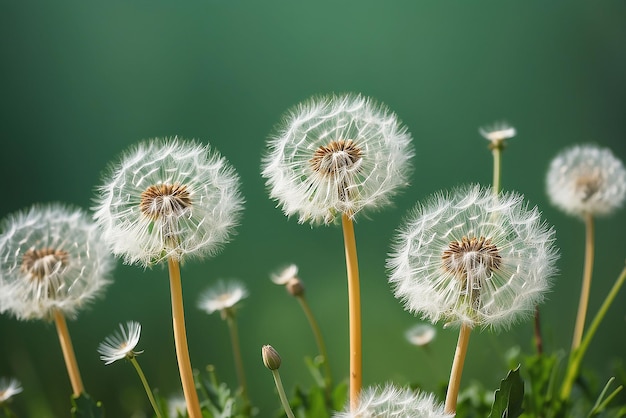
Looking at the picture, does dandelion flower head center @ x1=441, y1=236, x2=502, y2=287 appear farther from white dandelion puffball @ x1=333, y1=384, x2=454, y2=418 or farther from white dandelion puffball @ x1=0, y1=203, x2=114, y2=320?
white dandelion puffball @ x1=0, y1=203, x2=114, y2=320

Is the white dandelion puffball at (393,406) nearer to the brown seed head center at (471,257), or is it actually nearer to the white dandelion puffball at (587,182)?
the brown seed head center at (471,257)

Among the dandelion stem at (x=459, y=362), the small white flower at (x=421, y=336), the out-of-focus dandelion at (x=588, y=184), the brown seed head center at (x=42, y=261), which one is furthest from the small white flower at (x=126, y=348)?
the out-of-focus dandelion at (x=588, y=184)

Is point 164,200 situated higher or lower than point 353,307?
higher

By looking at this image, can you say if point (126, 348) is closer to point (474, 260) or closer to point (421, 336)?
point (474, 260)

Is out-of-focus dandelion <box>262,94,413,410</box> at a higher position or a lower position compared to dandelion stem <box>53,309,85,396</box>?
higher

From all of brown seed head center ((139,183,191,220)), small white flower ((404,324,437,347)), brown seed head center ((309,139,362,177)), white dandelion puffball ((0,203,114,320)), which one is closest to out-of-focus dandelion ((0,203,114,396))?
white dandelion puffball ((0,203,114,320))

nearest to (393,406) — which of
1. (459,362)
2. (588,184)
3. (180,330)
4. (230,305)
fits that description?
(459,362)
